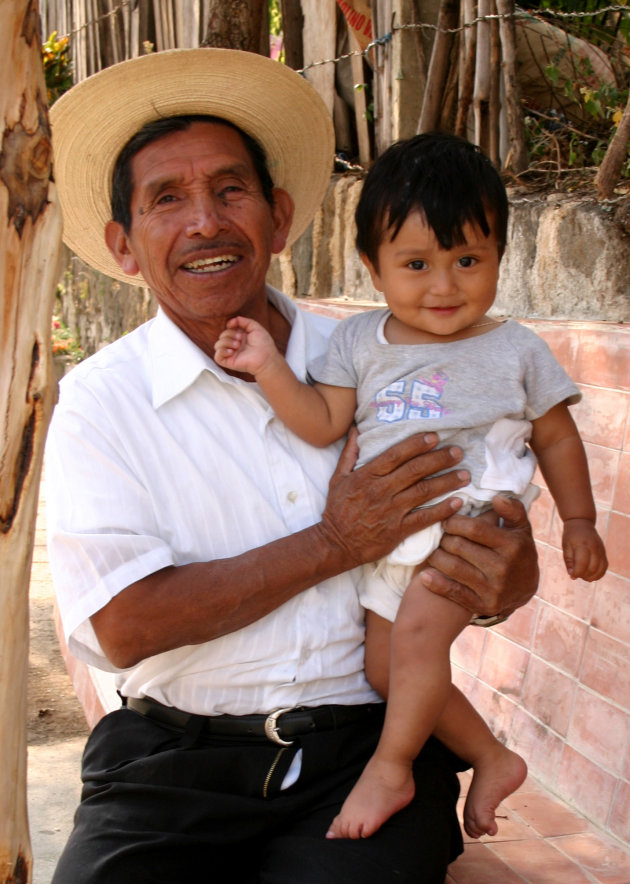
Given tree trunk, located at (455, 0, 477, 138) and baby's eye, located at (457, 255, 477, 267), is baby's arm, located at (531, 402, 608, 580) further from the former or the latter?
tree trunk, located at (455, 0, 477, 138)

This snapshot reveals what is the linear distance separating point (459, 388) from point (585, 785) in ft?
4.13

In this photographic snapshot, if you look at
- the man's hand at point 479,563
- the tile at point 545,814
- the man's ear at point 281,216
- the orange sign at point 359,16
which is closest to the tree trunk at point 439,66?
the orange sign at point 359,16

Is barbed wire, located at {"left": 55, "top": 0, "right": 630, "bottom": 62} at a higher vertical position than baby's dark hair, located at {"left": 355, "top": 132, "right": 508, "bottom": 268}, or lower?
higher

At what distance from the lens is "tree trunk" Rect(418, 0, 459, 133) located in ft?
12.8

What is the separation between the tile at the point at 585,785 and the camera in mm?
2623

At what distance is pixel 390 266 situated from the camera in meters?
2.10

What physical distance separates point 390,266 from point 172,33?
A: 15.2 feet

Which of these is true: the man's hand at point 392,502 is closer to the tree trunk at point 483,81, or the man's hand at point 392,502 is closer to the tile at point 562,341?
the tile at point 562,341

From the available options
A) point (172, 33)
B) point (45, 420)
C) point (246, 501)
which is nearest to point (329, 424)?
point (246, 501)

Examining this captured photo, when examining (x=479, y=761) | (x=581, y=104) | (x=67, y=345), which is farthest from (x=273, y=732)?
(x=67, y=345)

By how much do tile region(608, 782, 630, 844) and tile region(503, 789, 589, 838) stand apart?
0.29ft


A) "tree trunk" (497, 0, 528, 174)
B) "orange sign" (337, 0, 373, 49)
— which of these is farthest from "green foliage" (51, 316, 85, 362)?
"tree trunk" (497, 0, 528, 174)

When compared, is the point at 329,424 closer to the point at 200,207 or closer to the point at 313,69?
the point at 200,207

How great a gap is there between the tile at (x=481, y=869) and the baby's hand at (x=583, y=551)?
731 mm
